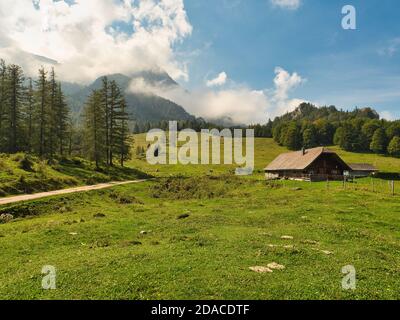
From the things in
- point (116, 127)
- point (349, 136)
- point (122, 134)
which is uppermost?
point (349, 136)

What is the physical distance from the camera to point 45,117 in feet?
216

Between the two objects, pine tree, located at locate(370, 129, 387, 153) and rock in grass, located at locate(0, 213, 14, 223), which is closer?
rock in grass, located at locate(0, 213, 14, 223)

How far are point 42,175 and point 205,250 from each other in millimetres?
37357

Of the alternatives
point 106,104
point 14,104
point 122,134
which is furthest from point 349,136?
point 14,104

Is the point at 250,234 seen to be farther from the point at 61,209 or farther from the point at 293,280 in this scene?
the point at 61,209

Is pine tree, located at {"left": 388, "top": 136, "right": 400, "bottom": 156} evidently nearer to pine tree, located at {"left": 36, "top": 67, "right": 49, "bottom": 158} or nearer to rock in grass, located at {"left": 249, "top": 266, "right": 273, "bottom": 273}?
pine tree, located at {"left": 36, "top": 67, "right": 49, "bottom": 158}

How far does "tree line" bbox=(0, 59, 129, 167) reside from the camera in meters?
64.6

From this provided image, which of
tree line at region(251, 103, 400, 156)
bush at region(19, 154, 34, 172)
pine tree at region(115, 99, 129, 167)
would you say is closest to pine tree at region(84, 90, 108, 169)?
pine tree at region(115, 99, 129, 167)

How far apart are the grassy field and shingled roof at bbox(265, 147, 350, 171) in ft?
101

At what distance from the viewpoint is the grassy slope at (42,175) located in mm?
39688

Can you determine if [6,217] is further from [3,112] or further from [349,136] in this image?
[349,136]

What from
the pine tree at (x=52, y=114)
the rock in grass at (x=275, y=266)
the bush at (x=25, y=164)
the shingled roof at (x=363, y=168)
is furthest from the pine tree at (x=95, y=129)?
the shingled roof at (x=363, y=168)
